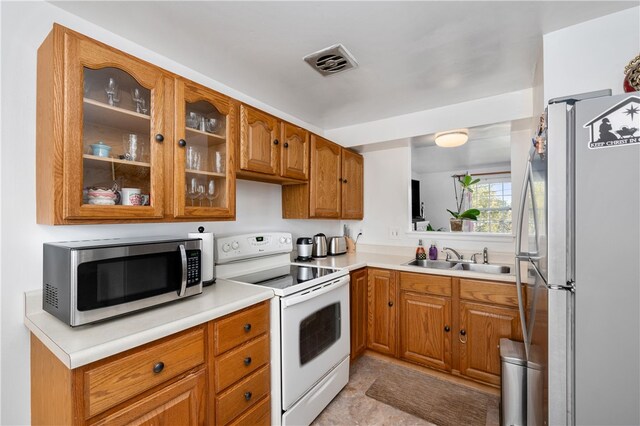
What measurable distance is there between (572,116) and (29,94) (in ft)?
6.98

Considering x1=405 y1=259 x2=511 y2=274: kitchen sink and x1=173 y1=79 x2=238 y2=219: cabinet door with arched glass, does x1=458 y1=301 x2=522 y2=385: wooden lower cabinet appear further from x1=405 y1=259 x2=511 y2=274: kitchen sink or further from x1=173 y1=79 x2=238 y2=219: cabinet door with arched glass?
x1=173 y1=79 x2=238 y2=219: cabinet door with arched glass

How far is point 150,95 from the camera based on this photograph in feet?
4.51

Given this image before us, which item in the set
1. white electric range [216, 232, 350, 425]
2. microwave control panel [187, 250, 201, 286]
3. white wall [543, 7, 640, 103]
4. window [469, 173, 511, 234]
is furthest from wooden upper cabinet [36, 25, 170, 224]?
window [469, 173, 511, 234]

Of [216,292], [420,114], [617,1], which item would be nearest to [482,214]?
[420,114]

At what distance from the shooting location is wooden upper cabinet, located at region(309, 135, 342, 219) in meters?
2.47

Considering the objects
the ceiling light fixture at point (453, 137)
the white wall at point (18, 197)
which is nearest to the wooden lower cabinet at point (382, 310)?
the ceiling light fixture at point (453, 137)

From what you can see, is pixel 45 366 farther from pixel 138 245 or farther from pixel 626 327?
pixel 626 327

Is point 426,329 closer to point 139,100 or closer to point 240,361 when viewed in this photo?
point 240,361

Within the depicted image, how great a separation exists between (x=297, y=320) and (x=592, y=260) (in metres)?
→ 1.34

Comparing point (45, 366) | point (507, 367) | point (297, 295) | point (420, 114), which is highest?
point (420, 114)

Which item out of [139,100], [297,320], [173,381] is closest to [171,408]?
[173,381]

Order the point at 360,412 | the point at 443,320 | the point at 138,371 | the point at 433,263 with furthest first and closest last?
the point at 433,263 < the point at 443,320 < the point at 360,412 < the point at 138,371

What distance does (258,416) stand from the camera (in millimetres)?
1467

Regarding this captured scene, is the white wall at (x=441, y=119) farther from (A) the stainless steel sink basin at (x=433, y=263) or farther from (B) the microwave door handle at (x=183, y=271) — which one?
(B) the microwave door handle at (x=183, y=271)
